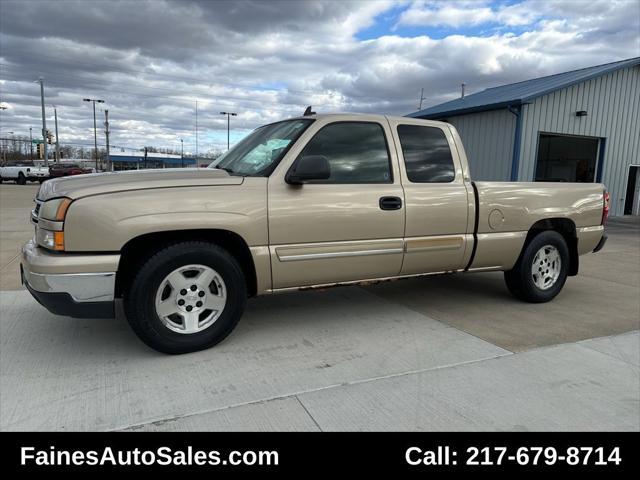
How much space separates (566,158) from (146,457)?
74.1ft

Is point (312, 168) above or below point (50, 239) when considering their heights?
above

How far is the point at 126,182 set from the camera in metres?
3.59

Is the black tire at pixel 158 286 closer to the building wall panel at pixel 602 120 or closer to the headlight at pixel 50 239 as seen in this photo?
the headlight at pixel 50 239

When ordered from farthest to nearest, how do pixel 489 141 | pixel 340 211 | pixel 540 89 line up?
1. pixel 489 141
2. pixel 540 89
3. pixel 340 211

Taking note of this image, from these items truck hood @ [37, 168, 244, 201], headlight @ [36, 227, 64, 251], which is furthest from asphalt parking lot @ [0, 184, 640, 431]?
truck hood @ [37, 168, 244, 201]

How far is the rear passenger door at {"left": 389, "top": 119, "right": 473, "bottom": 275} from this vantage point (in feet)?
14.7

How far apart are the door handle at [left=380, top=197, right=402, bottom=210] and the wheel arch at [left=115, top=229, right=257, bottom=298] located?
1.24 m

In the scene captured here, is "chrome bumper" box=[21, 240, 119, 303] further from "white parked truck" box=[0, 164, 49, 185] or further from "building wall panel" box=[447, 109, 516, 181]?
"white parked truck" box=[0, 164, 49, 185]

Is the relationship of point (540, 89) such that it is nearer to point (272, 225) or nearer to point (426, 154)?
point (426, 154)

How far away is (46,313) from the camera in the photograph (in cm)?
483

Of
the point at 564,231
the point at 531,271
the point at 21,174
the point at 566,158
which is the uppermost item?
the point at 566,158

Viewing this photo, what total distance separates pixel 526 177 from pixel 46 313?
1345 centimetres

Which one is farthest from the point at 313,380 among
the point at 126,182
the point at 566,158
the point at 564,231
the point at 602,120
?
the point at 566,158

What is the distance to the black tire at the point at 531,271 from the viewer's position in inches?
207
